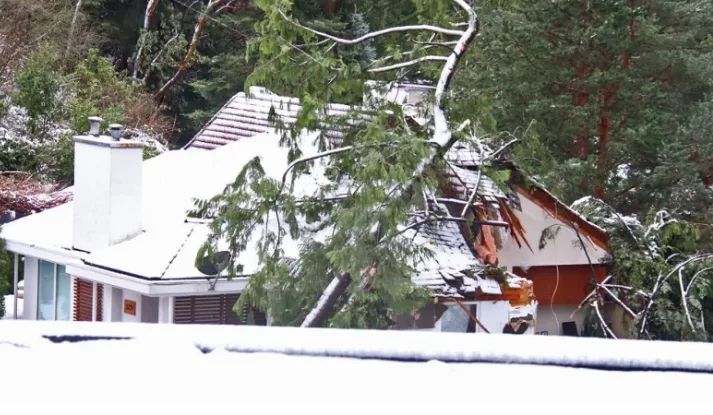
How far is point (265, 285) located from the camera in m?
10.5

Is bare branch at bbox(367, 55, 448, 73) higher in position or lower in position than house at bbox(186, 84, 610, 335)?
higher

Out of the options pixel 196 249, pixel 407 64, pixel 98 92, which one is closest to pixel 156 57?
pixel 98 92

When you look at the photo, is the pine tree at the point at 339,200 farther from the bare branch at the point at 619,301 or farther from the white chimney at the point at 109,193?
the bare branch at the point at 619,301

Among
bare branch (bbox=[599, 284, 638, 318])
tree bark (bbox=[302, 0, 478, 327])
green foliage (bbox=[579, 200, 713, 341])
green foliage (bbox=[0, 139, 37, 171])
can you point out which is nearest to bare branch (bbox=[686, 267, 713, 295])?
green foliage (bbox=[579, 200, 713, 341])

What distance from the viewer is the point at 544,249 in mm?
14047

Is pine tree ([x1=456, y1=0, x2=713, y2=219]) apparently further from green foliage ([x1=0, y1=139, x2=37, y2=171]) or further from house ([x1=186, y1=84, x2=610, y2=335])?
green foliage ([x1=0, y1=139, x2=37, y2=171])

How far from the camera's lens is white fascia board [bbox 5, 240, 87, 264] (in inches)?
532

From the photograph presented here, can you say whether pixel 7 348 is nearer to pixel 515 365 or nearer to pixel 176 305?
pixel 515 365

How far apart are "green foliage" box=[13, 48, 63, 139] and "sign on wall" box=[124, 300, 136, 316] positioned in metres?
11.8

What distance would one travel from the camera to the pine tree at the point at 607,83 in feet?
60.5

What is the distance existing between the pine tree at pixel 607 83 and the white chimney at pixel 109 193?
24.7 feet

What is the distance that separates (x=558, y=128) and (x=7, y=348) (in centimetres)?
1778

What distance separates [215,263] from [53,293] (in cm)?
404

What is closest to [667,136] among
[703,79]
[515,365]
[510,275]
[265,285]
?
[703,79]
